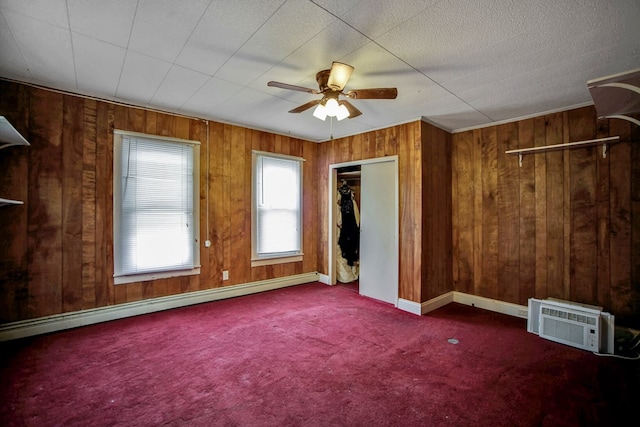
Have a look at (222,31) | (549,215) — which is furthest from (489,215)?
(222,31)

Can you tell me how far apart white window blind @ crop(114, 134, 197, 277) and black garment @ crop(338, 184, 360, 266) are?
8.04 feet

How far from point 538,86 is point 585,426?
106 inches

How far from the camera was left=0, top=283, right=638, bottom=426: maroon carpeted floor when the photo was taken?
1748 millimetres

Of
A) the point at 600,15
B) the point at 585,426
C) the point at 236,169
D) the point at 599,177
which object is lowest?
the point at 585,426

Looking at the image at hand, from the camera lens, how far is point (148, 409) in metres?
1.79

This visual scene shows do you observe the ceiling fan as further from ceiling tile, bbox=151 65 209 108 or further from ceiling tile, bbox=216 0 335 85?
ceiling tile, bbox=151 65 209 108

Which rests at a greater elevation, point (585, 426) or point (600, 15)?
point (600, 15)

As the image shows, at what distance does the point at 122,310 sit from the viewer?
10.5 ft

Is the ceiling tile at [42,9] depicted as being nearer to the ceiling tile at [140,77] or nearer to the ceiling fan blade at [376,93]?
the ceiling tile at [140,77]

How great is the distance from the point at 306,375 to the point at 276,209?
2734 millimetres

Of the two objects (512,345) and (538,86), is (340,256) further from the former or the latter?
(538,86)

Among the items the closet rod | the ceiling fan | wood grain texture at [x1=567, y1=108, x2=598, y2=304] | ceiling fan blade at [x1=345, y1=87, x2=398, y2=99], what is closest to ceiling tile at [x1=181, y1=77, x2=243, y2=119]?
the ceiling fan

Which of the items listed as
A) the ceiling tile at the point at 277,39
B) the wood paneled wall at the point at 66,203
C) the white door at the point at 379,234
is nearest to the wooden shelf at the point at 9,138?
the wood paneled wall at the point at 66,203

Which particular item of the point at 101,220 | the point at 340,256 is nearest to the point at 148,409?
the point at 101,220
